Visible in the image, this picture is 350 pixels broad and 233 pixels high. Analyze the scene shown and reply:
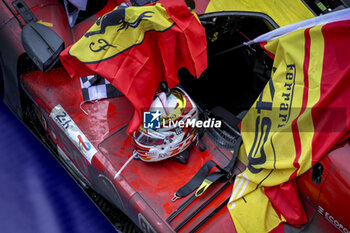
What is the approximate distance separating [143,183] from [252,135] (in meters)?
0.61

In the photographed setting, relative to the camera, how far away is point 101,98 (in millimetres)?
2277

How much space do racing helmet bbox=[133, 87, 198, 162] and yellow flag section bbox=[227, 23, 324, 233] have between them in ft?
1.10

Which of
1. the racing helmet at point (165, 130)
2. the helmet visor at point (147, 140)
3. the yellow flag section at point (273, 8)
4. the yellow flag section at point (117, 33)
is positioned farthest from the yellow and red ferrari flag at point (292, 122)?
the yellow flag section at point (117, 33)

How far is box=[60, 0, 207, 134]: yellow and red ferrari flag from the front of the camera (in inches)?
72.6

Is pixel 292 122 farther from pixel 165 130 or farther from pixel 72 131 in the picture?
pixel 72 131

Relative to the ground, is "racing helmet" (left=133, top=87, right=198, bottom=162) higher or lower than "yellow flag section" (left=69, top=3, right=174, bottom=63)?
lower

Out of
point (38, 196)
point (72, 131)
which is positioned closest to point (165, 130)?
point (72, 131)

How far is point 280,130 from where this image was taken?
180cm

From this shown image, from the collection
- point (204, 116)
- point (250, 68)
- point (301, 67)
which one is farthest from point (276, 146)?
point (250, 68)

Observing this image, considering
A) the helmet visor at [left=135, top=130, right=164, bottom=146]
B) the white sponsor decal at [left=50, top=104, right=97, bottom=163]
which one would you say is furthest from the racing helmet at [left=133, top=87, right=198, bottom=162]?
the white sponsor decal at [left=50, top=104, right=97, bottom=163]

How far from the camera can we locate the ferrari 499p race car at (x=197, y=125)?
1.71 metres

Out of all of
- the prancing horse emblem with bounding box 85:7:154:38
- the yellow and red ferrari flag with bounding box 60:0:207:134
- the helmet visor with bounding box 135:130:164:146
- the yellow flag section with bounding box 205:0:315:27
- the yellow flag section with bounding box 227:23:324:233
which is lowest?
the yellow flag section with bounding box 227:23:324:233

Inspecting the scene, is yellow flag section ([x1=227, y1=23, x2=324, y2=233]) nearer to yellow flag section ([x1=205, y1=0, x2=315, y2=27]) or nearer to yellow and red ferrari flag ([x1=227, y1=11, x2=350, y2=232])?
yellow and red ferrari flag ([x1=227, y1=11, x2=350, y2=232])

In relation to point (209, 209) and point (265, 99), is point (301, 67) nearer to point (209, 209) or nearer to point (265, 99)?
point (265, 99)
